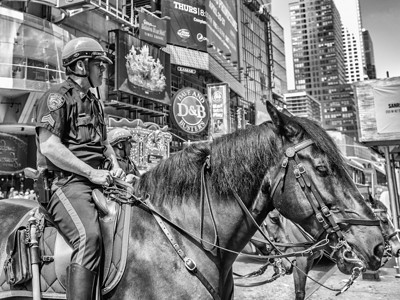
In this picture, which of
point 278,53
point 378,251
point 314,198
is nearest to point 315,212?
point 314,198

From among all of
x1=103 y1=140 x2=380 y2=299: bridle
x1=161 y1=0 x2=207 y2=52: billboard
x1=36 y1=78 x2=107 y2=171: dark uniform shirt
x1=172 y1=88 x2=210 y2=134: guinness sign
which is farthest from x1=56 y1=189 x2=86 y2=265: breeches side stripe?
x1=161 y1=0 x2=207 y2=52: billboard

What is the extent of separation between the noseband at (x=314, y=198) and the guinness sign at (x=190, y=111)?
2178 centimetres

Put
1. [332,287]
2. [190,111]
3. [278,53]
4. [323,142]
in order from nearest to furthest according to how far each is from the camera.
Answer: [323,142], [332,287], [190,111], [278,53]

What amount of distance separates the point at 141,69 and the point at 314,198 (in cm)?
2146

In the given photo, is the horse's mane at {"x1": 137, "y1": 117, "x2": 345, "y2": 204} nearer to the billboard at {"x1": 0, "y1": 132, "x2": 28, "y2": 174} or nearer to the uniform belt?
the uniform belt

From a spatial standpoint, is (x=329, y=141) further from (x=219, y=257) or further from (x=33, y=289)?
(x=33, y=289)

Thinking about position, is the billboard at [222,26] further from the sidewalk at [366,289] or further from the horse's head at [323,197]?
the horse's head at [323,197]

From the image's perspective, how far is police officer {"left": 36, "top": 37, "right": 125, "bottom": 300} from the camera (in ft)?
7.93

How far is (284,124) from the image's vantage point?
267cm

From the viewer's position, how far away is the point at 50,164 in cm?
280

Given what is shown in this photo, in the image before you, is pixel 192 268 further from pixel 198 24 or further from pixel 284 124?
pixel 198 24

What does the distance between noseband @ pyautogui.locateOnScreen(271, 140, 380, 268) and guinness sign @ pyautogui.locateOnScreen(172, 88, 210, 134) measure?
2178cm

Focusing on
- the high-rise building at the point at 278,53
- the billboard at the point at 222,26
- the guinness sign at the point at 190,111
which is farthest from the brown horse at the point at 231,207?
the high-rise building at the point at 278,53

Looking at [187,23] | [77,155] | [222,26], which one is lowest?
[77,155]
